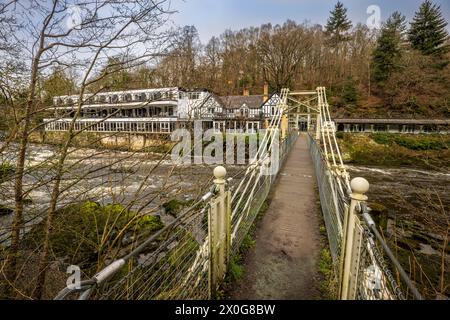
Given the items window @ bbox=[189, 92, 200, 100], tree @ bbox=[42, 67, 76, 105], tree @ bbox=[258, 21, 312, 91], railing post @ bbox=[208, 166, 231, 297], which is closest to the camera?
railing post @ bbox=[208, 166, 231, 297]

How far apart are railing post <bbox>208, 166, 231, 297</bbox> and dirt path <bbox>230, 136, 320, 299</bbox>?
10.4 inches

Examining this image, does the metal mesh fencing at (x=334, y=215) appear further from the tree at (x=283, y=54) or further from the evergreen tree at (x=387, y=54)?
the tree at (x=283, y=54)

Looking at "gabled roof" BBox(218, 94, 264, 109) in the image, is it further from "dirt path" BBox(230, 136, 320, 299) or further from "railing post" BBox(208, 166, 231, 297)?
"railing post" BBox(208, 166, 231, 297)

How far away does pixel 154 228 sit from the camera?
720 centimetres

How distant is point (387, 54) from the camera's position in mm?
32594

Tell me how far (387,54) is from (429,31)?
18.6 feet

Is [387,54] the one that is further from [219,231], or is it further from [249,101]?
[219,231]

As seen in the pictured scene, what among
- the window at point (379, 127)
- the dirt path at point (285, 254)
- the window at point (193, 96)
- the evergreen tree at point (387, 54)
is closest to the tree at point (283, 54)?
the evergreen tree at point (387, 54)

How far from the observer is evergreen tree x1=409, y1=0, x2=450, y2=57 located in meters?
31.2

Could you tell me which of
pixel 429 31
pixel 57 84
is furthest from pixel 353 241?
pixel 429 31

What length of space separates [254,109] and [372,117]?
13.9 metres

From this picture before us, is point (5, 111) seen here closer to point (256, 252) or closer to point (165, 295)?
point (165, 295)

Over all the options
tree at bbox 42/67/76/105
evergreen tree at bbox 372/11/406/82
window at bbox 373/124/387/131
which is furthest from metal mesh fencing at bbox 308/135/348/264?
evergreen tree at bbox 372/11/406/82
